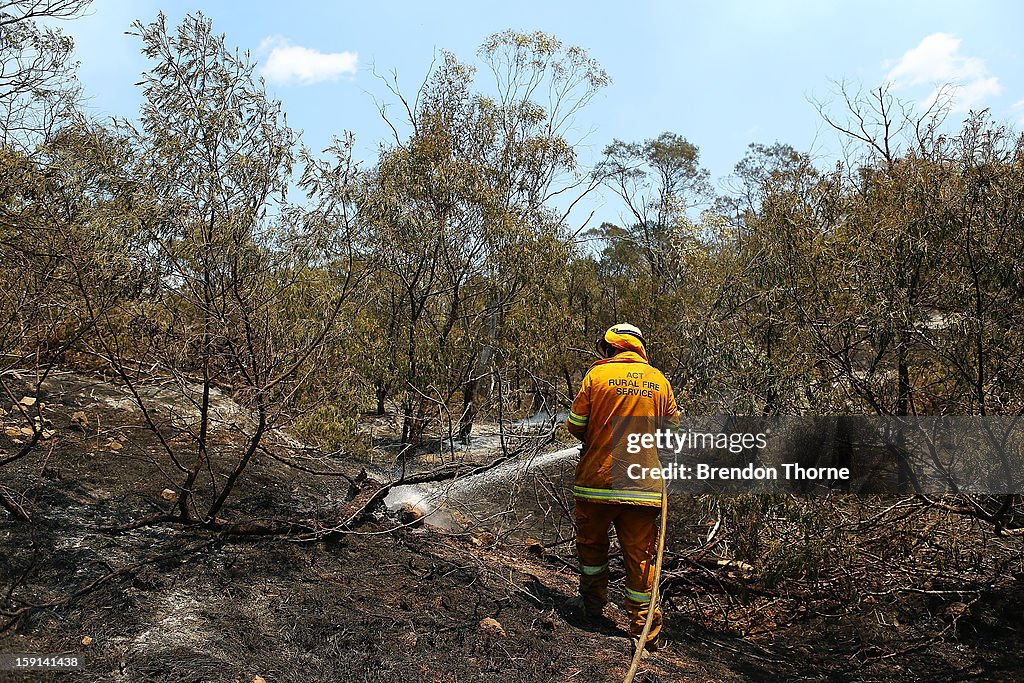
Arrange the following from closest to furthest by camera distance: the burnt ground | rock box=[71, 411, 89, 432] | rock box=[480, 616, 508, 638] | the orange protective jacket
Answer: the burnt ground, rock box=[480, 616, 508, 638], the orange protective jacket, rock box=[71, 411, 89, 432]

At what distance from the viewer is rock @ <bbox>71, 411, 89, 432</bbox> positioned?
5.86 m

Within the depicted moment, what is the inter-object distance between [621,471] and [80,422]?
13.8 ft

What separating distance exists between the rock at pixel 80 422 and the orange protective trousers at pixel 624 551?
386 cm

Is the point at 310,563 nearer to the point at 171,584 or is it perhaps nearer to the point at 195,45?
the point at 171,584

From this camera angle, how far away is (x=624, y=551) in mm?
4574

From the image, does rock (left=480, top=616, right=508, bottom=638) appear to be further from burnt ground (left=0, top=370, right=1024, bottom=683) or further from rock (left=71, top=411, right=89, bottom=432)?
rock (left=71, top=411, right=89, bottom=432)

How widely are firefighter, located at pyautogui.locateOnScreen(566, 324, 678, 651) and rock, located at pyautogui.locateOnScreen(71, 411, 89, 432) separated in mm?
3833

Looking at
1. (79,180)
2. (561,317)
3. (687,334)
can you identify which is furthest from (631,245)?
(79,180)
